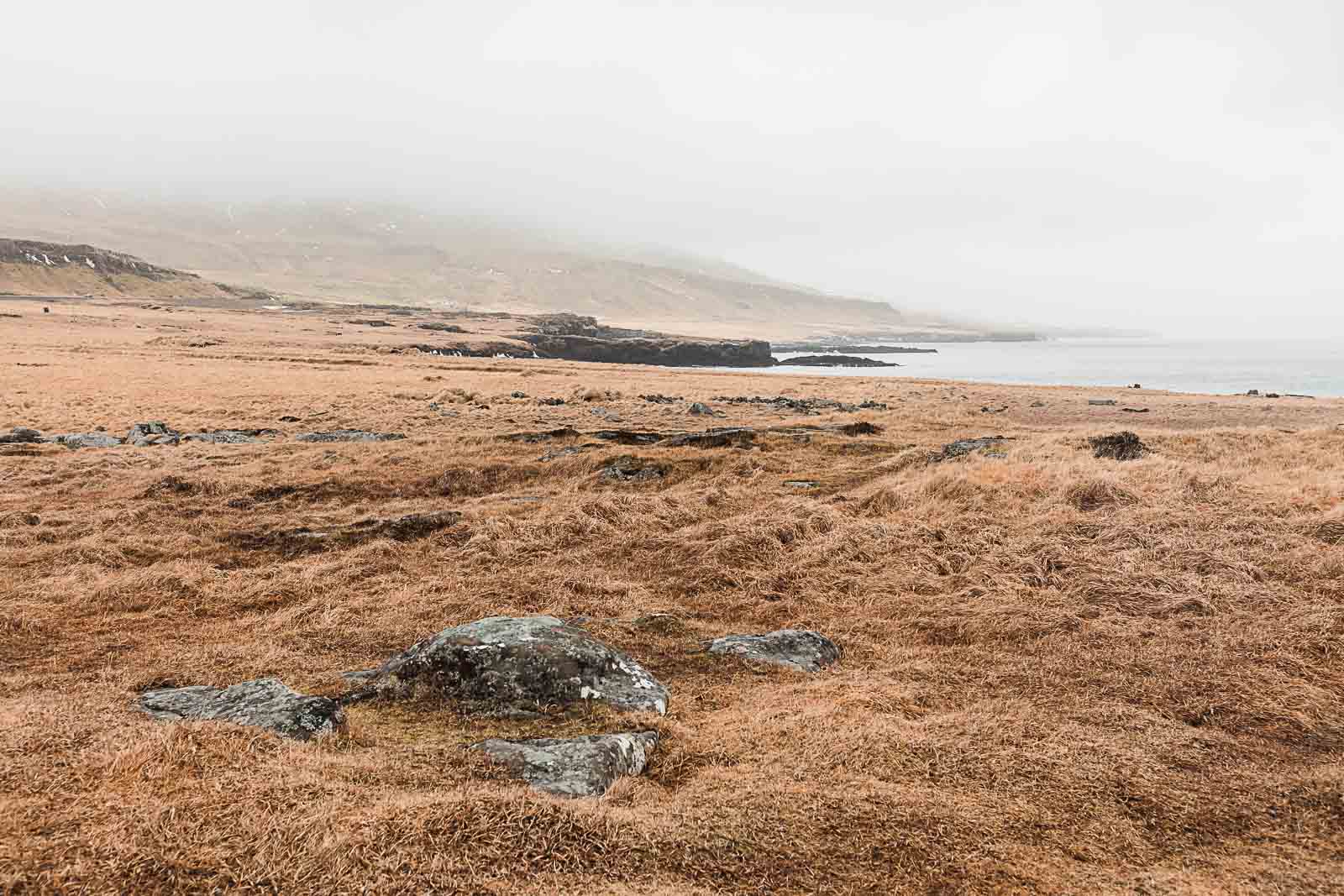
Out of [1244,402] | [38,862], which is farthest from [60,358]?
[1244,402]

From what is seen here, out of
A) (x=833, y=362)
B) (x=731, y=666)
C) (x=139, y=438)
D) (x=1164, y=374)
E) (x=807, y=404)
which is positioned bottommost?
(x=139, y=438)

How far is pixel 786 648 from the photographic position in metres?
7.54

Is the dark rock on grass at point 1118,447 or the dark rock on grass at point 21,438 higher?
the dark rock on grass at point 1118,447

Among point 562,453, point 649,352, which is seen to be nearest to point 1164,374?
point 649,352

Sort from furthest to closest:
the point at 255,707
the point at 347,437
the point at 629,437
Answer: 1. the point at 347,437
2. the point at 629,437
3. the point at 255,707

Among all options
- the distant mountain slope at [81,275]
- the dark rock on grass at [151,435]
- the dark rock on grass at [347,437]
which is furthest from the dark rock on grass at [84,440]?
the distant mountain slope at [81,275]

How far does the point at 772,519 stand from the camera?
1205cm

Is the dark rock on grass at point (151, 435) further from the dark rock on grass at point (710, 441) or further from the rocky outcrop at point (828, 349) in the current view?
the rocky outcrop at point (828, 349)

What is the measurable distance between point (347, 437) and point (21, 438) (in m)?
8.82

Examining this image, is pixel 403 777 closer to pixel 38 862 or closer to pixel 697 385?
pixel 38 862

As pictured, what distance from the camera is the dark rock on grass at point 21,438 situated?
2009 centimetres

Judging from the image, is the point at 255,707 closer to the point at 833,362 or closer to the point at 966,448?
the point at 966,448

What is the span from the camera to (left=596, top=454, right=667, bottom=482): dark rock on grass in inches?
631

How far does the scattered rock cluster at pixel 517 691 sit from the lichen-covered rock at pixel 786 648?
0.02m
